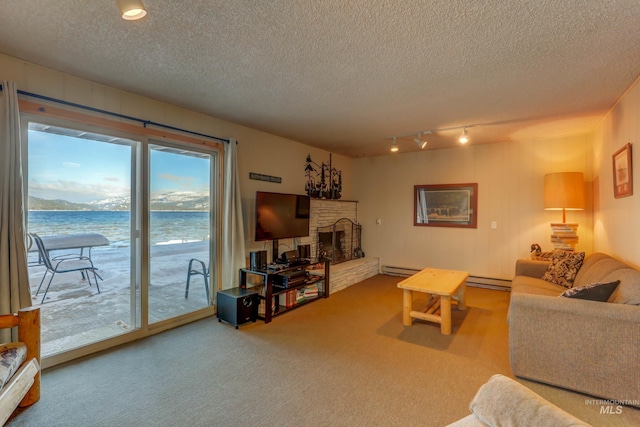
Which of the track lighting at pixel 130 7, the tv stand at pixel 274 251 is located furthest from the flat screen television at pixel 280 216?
the track lighting at pixel 130 7

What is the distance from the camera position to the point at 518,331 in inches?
93.9

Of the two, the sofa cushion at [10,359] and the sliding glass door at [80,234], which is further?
the sliding glass door at [80,234]

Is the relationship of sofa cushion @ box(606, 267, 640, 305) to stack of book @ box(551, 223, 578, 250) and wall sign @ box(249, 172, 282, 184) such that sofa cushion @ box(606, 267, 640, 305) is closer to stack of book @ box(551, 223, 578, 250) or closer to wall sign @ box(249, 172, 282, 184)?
stack of book @ box(551, 223, 578, 250)

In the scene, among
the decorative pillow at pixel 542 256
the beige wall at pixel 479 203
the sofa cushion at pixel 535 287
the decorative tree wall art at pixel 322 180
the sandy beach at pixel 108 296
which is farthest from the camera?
the decorative tree wall art at pixel 322 180

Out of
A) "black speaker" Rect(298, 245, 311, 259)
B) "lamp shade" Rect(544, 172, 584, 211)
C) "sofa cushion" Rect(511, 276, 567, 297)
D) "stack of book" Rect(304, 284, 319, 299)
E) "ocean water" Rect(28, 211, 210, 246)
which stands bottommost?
"stack of book" Rect(304, 284, 319, 299)

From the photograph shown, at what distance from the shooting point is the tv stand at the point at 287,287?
3.62 meters

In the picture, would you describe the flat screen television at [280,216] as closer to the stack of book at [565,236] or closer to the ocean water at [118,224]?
the ocean water at [118,224]

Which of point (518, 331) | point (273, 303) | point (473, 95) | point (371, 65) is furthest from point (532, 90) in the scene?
point (273, 303)

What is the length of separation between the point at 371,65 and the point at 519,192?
3.82 m

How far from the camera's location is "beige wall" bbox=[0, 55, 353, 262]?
2453 mm

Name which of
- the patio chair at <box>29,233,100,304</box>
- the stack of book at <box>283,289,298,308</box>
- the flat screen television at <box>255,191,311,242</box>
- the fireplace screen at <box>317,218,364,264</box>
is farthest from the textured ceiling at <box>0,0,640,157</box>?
the fireplace screen at <box>317,218,364,264</box>

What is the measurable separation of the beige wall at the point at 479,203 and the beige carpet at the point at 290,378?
1.88 metres

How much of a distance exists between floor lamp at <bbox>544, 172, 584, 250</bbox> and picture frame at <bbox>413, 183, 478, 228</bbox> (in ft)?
3.73

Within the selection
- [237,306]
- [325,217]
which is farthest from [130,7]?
[325,217]
